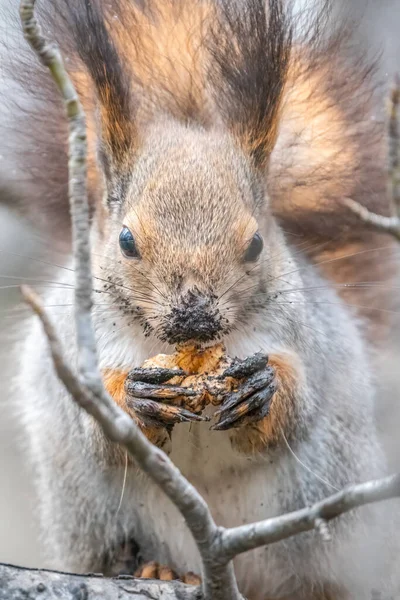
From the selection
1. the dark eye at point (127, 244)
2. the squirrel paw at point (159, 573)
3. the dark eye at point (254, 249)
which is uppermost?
the dark eye at point (127, 244)

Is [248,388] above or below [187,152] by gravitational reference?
below

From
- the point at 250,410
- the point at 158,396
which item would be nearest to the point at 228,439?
the point at 250,410

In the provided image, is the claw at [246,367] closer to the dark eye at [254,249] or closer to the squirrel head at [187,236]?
the squirrel head at [187,236]

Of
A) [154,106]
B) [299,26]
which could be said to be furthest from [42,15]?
[299,26]

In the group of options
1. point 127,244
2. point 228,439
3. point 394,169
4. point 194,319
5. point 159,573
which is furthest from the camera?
point 159,573

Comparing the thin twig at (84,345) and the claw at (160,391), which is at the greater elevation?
the thin twig at (84,345)

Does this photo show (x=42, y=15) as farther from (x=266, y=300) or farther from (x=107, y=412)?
(x=107, y=412)

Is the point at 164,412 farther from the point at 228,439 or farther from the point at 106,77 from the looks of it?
the point at 106,77

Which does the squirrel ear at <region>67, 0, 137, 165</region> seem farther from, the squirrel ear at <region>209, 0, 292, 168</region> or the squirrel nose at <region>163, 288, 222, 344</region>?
the squirrel nose at <region>163, 288, 222, 344</region>

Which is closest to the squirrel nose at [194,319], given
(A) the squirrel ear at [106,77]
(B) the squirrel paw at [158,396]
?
(B) the squirrel paw at [158,396]
